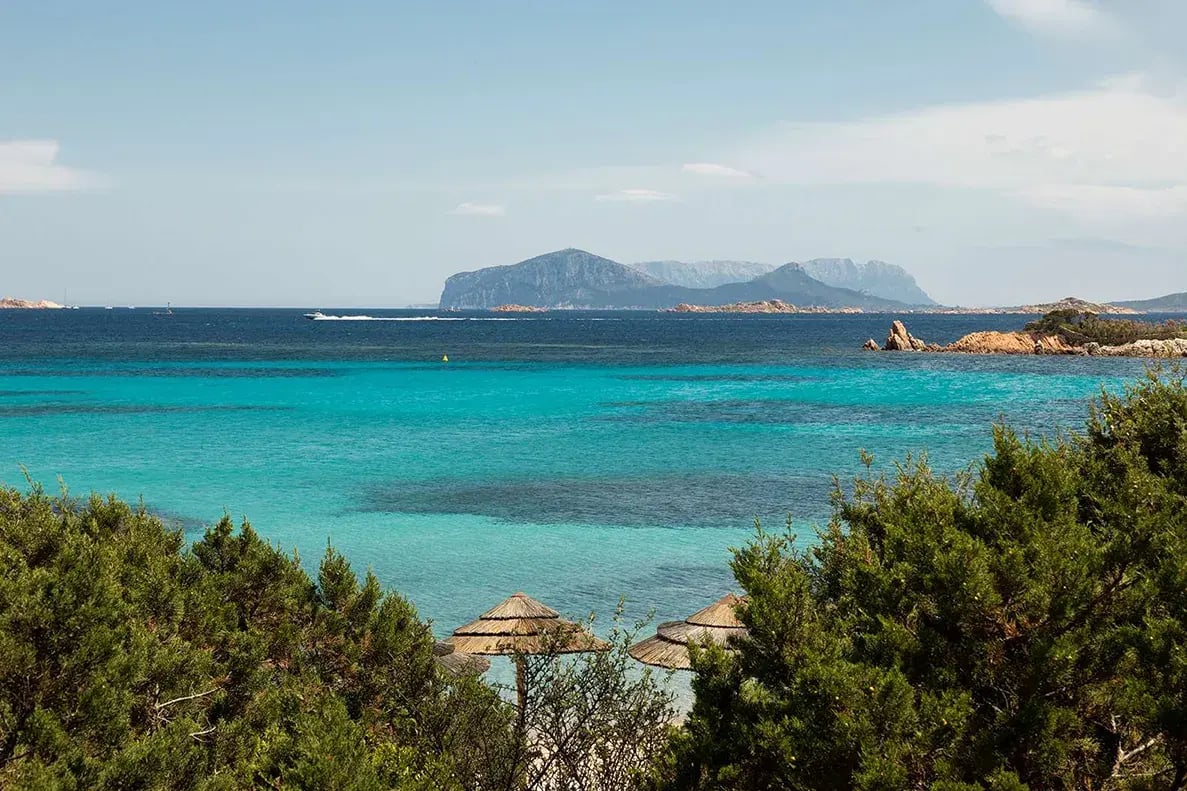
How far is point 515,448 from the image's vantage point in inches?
1544

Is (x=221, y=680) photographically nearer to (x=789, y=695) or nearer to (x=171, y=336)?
(x=789, y=695)

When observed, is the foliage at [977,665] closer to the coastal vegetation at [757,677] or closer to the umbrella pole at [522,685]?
the coastal vegetation at [757,677]

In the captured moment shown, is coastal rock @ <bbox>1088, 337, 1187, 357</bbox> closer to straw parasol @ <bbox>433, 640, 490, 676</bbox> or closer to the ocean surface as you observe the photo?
the ocean surface

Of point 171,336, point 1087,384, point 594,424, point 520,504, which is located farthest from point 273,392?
point 171,336

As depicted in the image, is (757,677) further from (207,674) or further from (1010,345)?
(1010,345)

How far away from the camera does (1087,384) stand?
61.0 m

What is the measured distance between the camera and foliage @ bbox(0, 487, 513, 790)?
23.2 feet

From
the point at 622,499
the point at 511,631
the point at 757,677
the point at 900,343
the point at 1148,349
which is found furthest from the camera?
the point at 900,343

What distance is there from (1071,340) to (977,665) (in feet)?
305

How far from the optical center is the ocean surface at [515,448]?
23.2 m

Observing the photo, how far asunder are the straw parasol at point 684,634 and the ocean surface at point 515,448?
5505 mm

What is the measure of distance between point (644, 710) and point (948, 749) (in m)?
3.84

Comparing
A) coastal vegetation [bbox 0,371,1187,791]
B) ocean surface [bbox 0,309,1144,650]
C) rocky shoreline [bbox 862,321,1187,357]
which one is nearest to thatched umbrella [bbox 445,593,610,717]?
coastal vegetation [bbox 0,371,1187,791]

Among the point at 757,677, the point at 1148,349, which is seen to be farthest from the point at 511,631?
the point at 1148,349
